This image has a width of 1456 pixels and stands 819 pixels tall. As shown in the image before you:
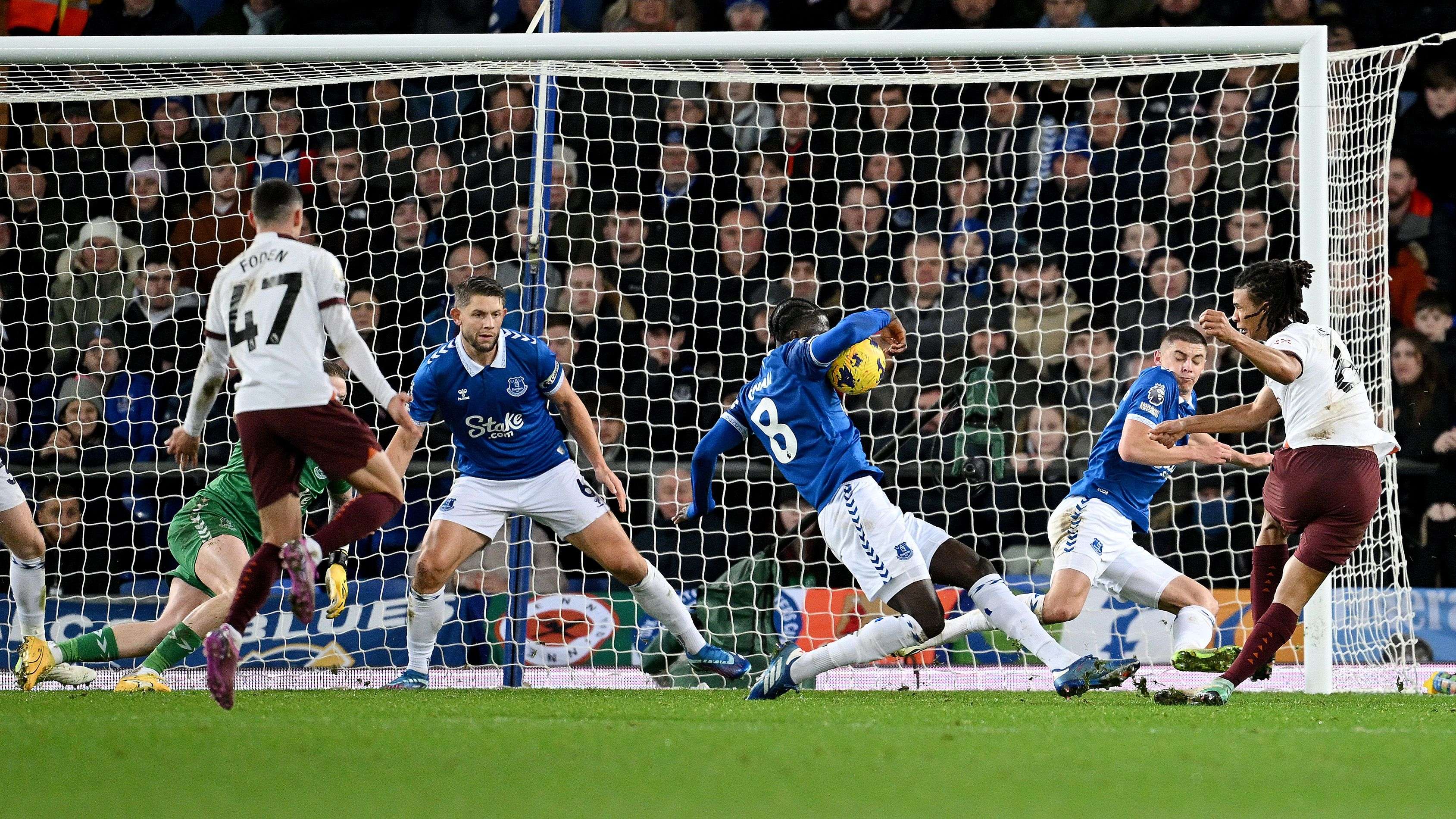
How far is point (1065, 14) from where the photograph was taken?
10.8 m

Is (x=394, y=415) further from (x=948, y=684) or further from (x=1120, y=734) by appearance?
(x=948, y=684)

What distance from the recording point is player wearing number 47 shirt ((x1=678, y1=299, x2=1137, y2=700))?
18.7ft

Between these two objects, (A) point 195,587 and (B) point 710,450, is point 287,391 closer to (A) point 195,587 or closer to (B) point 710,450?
(B) point 710,450

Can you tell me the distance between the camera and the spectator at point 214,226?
9.79 metres

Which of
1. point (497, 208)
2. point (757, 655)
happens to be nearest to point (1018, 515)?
point (757, 655)

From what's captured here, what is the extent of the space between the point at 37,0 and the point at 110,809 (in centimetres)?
994

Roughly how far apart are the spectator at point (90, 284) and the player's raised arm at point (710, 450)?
4.90 m

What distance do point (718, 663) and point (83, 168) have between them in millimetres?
6528

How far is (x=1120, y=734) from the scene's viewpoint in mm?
4355

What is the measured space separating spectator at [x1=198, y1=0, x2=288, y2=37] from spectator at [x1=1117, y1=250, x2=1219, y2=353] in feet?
21.8

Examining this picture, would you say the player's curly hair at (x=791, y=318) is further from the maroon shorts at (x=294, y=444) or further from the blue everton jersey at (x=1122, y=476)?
the maroon shorts at (x=294, y=444)

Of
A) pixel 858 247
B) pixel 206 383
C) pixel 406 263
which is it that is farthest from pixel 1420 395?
pixel 206 383

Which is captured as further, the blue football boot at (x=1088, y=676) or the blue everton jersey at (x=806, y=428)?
the blue everton jersey at (x=806, y=428)

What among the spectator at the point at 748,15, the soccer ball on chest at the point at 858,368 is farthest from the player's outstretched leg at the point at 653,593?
the spectator at the point at 748,15
